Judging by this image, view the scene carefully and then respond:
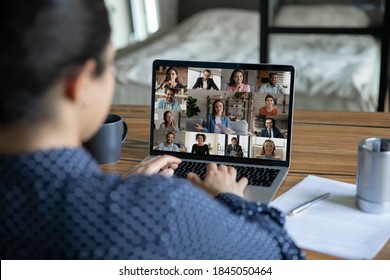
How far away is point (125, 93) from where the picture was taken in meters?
3.12

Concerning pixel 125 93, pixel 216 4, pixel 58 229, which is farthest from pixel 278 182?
pixel 216 4

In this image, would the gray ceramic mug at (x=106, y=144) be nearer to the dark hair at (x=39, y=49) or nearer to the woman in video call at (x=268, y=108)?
the woman in video call at (x=268, y=108)

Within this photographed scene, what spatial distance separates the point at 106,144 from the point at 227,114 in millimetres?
284

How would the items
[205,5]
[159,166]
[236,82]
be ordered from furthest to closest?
[205,5]
[236,82]
[159,166]

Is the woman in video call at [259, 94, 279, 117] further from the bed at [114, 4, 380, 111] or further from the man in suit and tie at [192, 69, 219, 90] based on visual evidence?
the bed at [114, 4, 380, 111]

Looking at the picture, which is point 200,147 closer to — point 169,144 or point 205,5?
point 169,144

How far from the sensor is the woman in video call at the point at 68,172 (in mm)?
704

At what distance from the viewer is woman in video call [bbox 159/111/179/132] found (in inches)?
56.8

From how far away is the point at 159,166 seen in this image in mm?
1280

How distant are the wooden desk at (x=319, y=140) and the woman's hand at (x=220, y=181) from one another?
94 millimetres

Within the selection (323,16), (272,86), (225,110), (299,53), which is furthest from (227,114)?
(323,16)

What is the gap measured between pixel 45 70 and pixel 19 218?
8.2 inches
